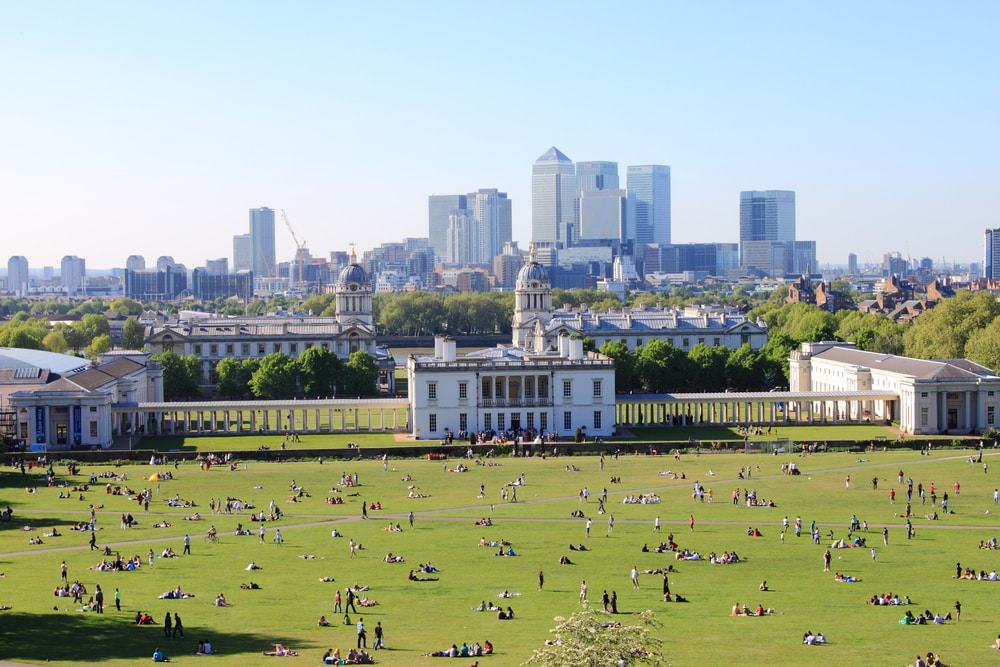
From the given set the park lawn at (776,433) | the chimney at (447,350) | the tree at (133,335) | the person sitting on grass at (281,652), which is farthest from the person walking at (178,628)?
the tree at (133,335)

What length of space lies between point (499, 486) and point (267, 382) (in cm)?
3726

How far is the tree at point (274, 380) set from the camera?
10150 centimetres

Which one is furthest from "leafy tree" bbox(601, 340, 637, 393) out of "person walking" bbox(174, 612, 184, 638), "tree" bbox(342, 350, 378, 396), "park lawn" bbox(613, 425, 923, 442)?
"person walking" bbox(174, 612, 184, 638)

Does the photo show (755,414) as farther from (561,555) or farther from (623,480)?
(561,555)

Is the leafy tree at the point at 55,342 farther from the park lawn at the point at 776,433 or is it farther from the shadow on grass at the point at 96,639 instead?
the shadow on grass at the point at 96,639

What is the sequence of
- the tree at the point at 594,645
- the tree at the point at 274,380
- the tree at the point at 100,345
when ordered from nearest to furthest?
the tree at the point at 594,645, the tree at the point at 274,380, the tree at the point at 100,345

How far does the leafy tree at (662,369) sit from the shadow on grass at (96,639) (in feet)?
216

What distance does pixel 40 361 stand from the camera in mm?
102000

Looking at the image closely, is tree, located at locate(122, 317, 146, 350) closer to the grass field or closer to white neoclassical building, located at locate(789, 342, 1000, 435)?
white neoclassical building, located at locate(789, 342, 1000, 435)

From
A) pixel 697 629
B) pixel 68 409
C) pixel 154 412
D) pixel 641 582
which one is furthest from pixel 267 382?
pixel 697 629

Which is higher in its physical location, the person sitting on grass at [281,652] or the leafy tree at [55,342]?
the leafy tree at [55,342]

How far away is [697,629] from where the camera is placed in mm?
39969

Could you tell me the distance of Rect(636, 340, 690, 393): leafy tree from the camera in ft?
344

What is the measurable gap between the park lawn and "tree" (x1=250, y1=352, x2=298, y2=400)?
23827 mm
